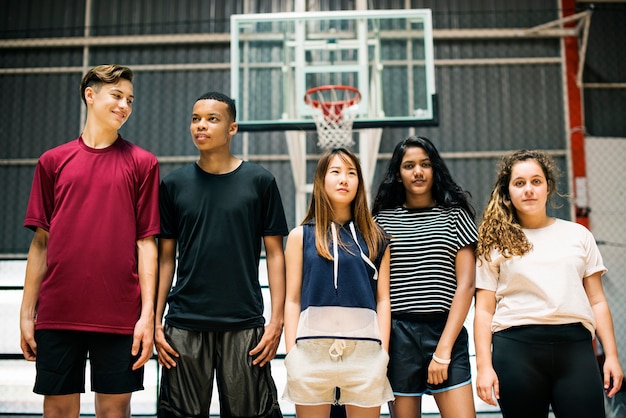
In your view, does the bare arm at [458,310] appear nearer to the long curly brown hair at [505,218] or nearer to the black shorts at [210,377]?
the long curly brown hair at [505,218]

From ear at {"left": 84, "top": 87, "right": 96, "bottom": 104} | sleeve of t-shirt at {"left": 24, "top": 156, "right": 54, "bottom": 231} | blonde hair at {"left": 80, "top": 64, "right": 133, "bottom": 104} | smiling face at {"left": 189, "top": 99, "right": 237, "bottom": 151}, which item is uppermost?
blonde hair at {"left": 80, "top": 64, "right": 133, "bottom": 104}

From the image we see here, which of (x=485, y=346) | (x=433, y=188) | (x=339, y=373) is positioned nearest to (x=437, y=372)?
(x=485, y=346)

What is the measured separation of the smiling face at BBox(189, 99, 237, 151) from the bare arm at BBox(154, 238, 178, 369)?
0.39 m

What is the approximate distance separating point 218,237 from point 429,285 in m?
0.78

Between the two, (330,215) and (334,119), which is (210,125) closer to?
(330,215)

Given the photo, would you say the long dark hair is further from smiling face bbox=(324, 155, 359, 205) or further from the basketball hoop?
the basketball hoop

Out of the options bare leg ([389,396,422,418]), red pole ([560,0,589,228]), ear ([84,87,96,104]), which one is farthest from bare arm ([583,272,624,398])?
red pole ([560,0,589,228])

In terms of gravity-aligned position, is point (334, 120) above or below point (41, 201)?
above

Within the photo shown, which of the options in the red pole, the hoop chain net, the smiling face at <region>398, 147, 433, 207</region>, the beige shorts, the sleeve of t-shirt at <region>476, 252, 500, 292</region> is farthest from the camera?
the red pole

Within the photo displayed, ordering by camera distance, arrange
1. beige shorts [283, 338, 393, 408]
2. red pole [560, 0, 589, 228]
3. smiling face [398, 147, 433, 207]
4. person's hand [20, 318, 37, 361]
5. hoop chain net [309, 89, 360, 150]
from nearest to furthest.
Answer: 1. beige shorts [283, 338, 393, 408]
2. person's hand [20, 318, 37, 361]
3. smiling face [398, 147, 433, 207]
4. hoop chain net [309, 89, 360, 150]
5. red pole [560, 0, 589, 228]

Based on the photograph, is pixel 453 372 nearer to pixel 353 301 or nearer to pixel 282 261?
pixel 353 301

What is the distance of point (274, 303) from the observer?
193cm

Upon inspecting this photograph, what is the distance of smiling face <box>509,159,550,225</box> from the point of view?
1.93 m

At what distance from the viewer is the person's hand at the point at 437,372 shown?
1.79m
